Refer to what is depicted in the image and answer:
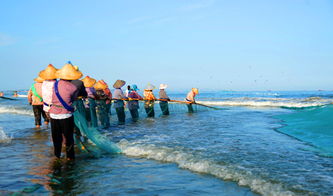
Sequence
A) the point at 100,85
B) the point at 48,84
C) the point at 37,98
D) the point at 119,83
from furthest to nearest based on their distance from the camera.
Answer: the point at 119,83 → the point at 100,85 → the point at 37,98 → the point at 48,84

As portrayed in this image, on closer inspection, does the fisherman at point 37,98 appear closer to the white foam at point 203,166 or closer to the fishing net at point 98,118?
the fishing net at point 98,118

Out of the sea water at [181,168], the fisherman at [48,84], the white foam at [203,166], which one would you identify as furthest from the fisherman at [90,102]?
the fisherman at [48,84]

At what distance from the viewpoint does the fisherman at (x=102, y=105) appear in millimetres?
9739

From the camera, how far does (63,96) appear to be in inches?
189

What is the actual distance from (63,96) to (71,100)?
16 cm

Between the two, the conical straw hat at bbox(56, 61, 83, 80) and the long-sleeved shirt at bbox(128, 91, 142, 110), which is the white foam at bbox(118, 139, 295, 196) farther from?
the long-sleeved shirt at bbox(128, 91, 142, 110)

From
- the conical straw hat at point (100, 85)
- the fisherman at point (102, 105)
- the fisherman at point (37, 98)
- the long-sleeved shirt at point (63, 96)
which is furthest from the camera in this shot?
the conical straw hat at point (100, 85)

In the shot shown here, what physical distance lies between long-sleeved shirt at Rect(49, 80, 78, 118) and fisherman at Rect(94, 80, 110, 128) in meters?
4.74

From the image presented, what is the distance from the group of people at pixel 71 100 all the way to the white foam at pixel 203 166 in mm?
1464

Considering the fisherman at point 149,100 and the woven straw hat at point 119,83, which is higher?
the woven straw hat at point 119,83

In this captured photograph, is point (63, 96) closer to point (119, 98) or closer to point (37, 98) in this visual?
point (37, 98)

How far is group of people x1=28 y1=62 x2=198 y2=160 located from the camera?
4.89m

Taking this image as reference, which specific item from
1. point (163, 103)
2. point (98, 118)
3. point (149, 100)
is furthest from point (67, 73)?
point (163, 103)

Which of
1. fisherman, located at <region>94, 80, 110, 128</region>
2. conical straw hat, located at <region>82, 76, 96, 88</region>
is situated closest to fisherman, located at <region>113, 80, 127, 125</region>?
fisherman, located at <region>94, 80, 110, 128</region>
